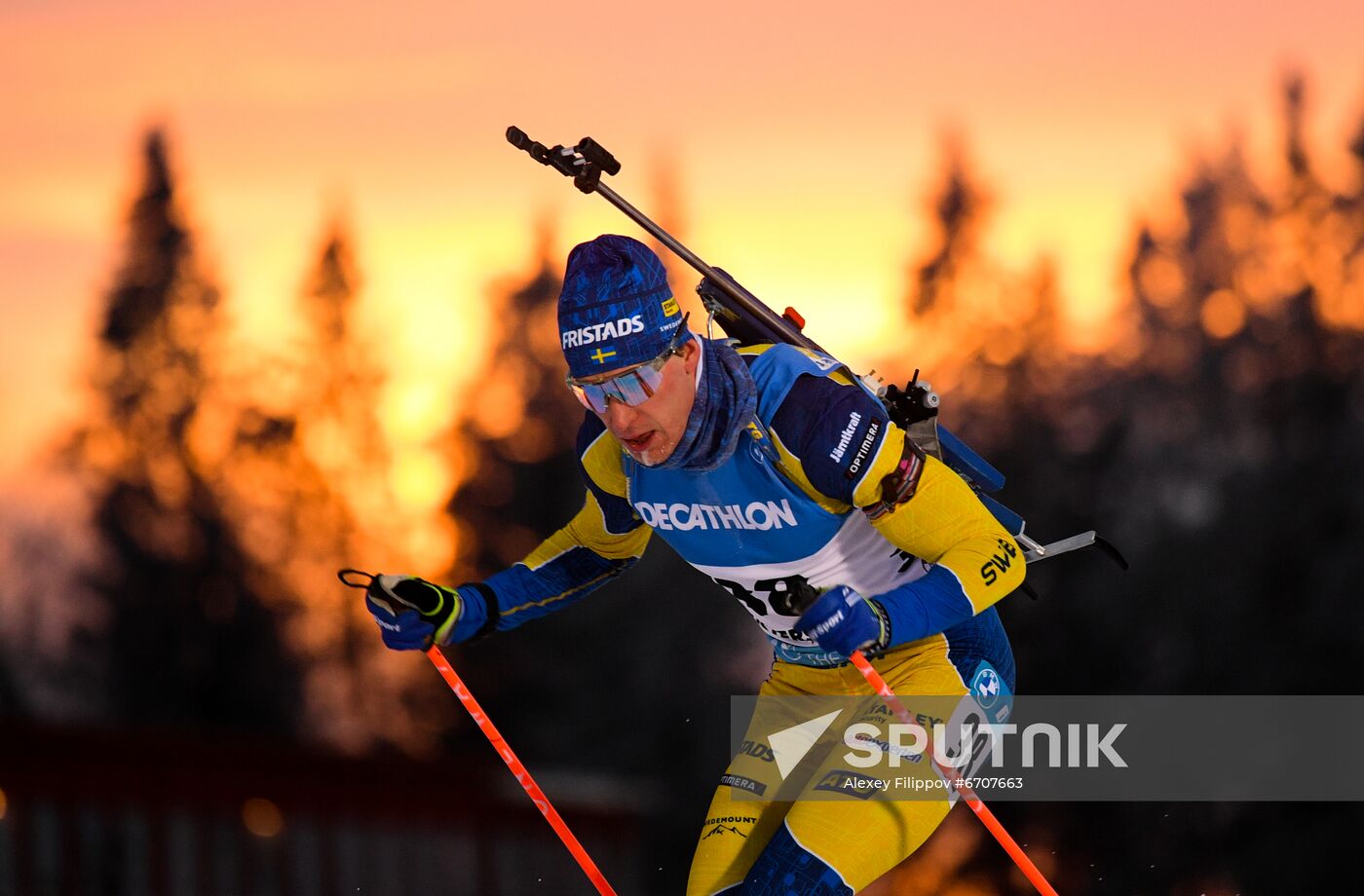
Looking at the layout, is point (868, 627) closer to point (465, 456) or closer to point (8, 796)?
point (8, 796)

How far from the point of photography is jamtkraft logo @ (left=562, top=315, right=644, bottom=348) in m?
5.29

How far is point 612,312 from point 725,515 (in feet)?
2.33

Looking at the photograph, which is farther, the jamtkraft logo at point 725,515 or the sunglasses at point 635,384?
the jamtkraft logo at point 725,515

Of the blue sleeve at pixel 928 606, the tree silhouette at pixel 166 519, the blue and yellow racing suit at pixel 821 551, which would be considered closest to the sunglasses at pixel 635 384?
the blue and yellow racing suit at pixel 821 551

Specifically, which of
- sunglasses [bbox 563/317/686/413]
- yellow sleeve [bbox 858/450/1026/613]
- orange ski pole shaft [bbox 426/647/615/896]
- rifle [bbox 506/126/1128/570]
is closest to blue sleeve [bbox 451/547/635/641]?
orange ski pole shaft [bbox 426/647/615/896]

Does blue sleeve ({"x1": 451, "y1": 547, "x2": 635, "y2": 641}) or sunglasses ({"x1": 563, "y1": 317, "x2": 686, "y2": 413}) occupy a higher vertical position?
sunglasses ({"x1": 563, "y1": 317, "x2": 686, "y2": 413})

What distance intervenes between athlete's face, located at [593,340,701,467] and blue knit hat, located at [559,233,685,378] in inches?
2.6

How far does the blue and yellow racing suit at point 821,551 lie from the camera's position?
5352 mm

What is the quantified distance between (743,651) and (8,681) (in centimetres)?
1795

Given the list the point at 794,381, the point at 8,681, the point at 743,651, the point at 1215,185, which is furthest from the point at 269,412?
the point at 794,381

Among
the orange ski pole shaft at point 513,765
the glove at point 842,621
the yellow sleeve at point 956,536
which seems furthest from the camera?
the orange ski pole shaft at point 513,765

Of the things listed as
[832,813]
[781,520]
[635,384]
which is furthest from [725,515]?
[832,813]

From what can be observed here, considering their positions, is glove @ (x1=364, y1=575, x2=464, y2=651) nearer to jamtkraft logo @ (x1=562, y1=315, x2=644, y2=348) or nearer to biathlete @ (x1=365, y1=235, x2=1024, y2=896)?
biathlete @ (x1=365, y1=235, x2=1024, y2=896)

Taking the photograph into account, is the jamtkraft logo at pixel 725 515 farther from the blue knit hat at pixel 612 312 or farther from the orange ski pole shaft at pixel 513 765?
the orange ski pole shaft at pixel 513 765
